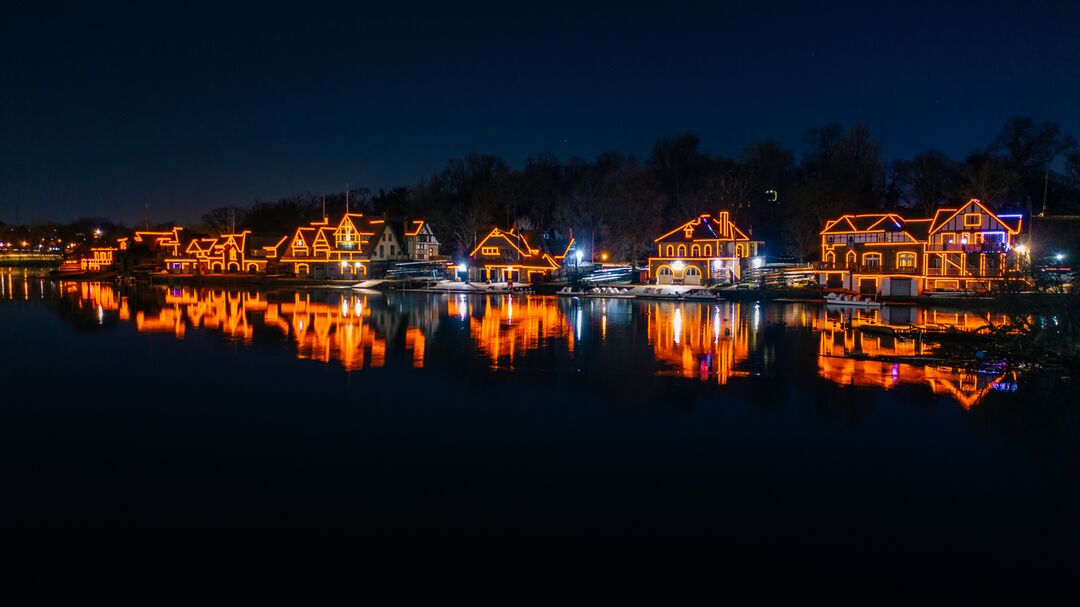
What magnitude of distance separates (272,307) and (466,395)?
2778 centimetres

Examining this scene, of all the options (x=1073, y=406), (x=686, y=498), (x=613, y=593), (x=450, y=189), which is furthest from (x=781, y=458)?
(x=450, y=189)

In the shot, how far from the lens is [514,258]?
57125 mm

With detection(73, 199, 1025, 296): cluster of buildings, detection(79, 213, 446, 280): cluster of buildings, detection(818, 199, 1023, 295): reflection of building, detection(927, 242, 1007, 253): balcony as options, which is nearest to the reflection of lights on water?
detection(73, 199, 1025, 296): cluster of buildings

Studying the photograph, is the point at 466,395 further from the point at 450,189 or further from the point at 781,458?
the point at 450,189

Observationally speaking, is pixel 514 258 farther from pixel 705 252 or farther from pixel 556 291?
pixel 705 252

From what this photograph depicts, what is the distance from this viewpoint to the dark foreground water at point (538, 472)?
25.8 ft

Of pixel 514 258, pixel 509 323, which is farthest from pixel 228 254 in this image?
pixel 509 323

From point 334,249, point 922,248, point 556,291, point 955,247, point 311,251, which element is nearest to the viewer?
point 955,247

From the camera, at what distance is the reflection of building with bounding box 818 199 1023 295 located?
1661 inches

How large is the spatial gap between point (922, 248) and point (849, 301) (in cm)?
676

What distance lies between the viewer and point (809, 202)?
5459 centimetres

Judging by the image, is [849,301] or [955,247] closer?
[849,301]

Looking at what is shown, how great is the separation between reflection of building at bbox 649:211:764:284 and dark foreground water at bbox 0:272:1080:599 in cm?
2925

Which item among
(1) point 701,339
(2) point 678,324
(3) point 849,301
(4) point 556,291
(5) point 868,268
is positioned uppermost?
(5) point 868,268
